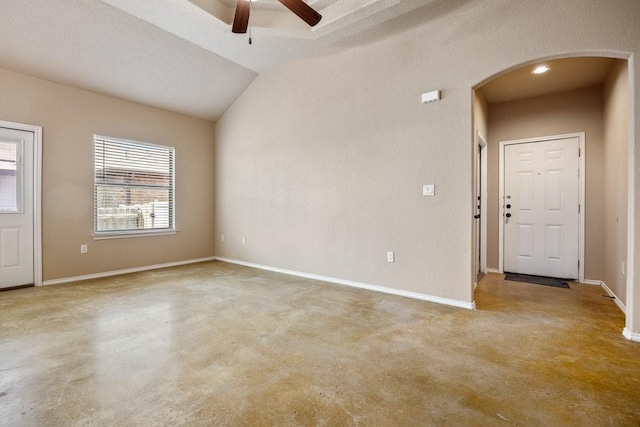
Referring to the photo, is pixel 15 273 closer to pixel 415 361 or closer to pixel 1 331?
pixel 1 331

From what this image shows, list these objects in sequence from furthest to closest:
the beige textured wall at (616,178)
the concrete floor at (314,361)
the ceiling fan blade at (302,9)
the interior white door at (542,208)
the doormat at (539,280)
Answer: the interior white door at (542,208), the doormat at (539,280), the beige textured wall at (616,178), the ceiling fan blade at (302,9), the concrete floor at (314,361)

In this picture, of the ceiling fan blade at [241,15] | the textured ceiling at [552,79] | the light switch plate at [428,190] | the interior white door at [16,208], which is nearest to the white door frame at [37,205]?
the interior white door at [16,208]

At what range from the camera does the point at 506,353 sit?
2141 millimetres

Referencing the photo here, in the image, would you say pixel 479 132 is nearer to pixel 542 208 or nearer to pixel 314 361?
pixel 542 208

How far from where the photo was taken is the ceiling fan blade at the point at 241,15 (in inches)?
96.2

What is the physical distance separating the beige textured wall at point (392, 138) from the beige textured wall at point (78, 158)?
1.47m

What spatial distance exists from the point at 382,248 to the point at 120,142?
14.5 feet

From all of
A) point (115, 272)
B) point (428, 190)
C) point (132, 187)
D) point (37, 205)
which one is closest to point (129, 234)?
point (115, 272)

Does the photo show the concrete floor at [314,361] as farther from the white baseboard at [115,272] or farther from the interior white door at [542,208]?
the interior white door at [542,208]

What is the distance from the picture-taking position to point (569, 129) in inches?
166

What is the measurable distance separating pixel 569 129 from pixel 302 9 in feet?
Result: 13.5

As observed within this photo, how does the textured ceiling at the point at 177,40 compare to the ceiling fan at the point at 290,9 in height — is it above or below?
above

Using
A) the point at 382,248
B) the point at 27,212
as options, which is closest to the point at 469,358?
the point at 382,248

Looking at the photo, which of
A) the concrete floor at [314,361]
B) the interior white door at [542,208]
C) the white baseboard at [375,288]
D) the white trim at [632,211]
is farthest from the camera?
the interior white door at [542,208]
